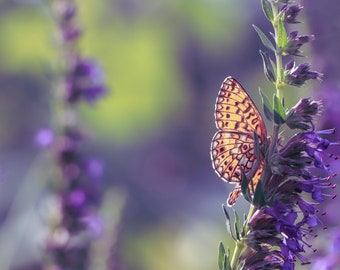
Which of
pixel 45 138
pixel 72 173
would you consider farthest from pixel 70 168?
pixel 45 138

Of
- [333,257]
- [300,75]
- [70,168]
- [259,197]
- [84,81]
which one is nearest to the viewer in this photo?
[259,197]

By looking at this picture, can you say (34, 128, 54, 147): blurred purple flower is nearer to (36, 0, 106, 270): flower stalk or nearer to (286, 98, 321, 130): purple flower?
(36, 0, 106, 270): flower stalk

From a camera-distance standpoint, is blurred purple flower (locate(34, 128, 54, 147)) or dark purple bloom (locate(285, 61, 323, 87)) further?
blurred purple flower (locate(34, 128, 54, 147))

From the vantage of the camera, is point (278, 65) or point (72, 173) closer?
point (278, 65)

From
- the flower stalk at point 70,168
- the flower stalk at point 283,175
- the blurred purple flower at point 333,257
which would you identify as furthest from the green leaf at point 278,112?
the flower stalk at point 70,168

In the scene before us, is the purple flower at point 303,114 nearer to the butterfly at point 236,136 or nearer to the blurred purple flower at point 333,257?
the butterfly at point 236,136

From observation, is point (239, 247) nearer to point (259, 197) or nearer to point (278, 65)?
point (259, 197)

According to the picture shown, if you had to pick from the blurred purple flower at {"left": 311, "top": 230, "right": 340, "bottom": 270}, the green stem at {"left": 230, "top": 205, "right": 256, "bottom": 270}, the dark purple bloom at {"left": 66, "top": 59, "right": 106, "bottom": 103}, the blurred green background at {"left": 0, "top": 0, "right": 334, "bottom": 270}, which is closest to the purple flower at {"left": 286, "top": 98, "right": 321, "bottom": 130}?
the green stem at {"left": 230, "top": 205, "right": 256, "bottom": 270}
